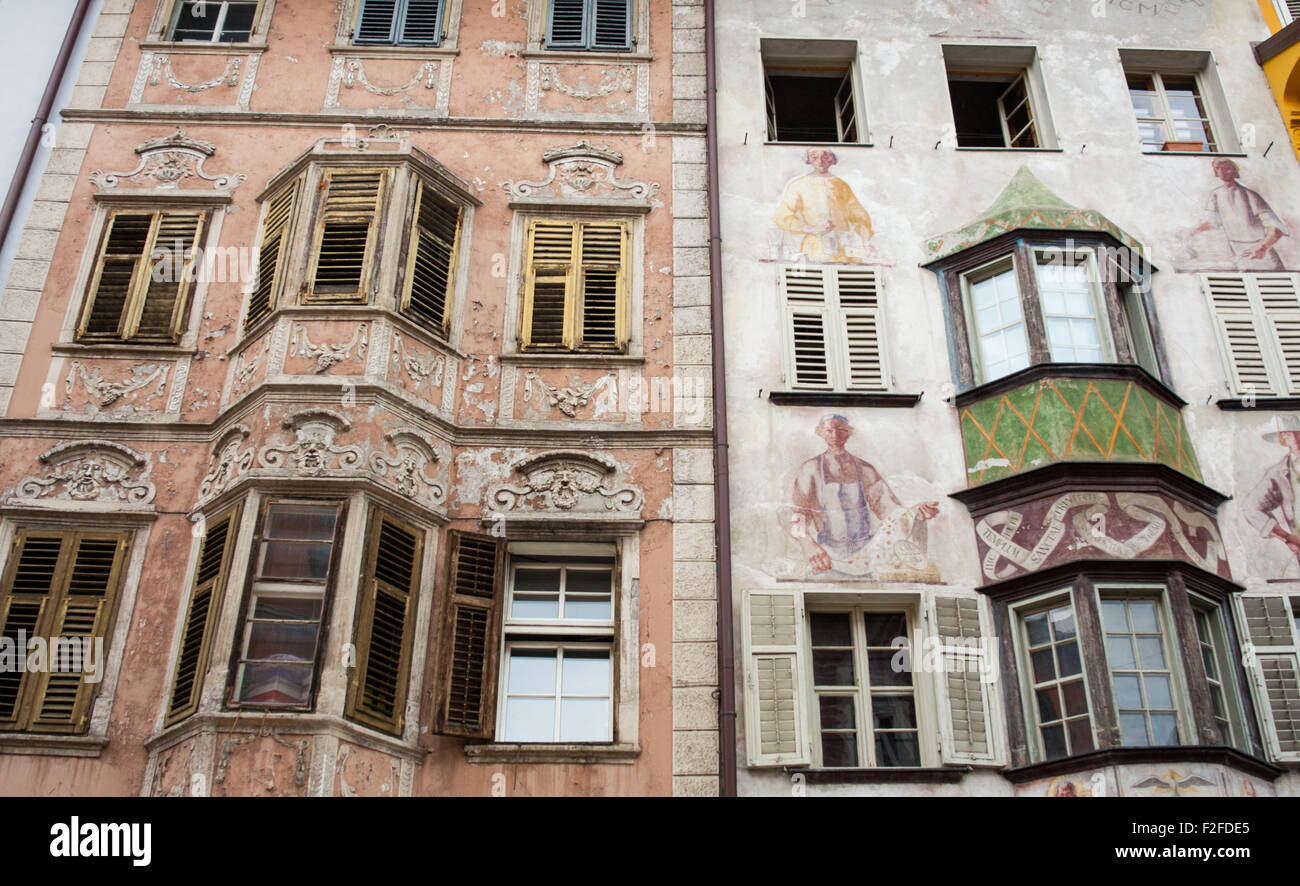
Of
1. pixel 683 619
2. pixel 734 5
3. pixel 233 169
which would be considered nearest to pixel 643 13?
pixel 734 5

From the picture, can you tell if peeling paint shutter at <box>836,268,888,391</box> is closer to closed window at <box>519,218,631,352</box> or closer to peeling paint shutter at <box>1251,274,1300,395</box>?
closed window at <box>519,218,631,352</box>

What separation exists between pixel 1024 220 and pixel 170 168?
811cm

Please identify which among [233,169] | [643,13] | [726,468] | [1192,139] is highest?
[643,13]

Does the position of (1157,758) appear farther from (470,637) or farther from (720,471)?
(470,637)

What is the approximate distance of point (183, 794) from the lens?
9.66 metres

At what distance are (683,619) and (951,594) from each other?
84.7 inches

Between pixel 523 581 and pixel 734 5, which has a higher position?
pixel 734 5

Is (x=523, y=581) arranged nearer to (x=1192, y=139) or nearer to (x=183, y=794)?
(x=183, y=794)

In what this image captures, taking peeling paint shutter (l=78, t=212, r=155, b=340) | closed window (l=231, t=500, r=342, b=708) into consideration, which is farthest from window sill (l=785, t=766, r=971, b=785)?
peeling paint shutter (l=78, t=212, r=155, b=340)

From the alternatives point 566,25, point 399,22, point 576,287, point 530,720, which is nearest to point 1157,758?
point 530,720

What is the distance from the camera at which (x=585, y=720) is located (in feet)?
35.7

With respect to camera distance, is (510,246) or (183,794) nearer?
(183,794)
